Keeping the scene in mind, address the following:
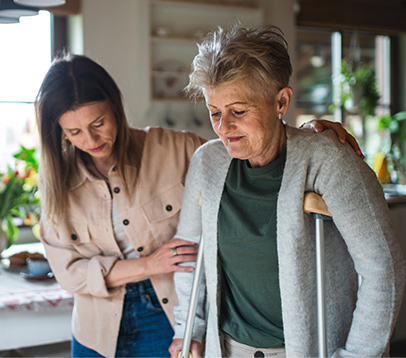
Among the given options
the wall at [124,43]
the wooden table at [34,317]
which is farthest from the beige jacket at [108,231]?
the wall at [124,43]

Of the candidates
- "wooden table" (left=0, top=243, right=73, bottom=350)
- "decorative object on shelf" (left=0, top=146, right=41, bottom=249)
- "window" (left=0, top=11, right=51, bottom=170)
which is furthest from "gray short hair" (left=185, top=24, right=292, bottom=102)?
"window" (left=0, top=11, right=51, bottom=170)

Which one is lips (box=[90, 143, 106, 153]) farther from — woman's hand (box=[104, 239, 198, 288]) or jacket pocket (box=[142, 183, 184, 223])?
woman's hand (box=[104, 239, 198, 288])

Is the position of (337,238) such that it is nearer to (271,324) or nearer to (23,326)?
(271,324)

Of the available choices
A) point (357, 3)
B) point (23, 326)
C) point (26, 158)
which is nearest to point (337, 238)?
point (23, 326)

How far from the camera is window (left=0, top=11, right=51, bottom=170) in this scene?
12.2 ft

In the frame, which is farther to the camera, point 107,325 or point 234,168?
point 107,325

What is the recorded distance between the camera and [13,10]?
1839 millimetres

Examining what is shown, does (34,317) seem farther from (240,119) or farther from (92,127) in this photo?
(240,119)

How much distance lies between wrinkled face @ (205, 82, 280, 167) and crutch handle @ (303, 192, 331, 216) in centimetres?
17

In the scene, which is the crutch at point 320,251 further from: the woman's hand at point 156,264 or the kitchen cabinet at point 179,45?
the kitchen cabinet at point 179,45

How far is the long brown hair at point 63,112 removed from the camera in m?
1.61

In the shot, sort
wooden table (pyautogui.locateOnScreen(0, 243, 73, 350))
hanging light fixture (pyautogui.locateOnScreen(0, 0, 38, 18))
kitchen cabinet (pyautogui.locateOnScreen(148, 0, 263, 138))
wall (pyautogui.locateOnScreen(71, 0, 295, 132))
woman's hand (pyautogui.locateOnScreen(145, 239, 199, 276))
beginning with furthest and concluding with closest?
kitchen cabinet (pyautogui.locateOnScreen(148, 0, 263, 138)) < wall (pyautogui.locateOnScreen(71, 0, 295, 132)) < wooden table (pyautogui.locateOnScreen(0, 243, 73, 350)) < hanging light fixture (pyautogui.locateOnScreen(0, 0, 38, 18)) < woman's hand (pyautogui.locateOnScreen(145, 239, 199, 276))

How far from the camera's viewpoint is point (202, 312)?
1.57 m

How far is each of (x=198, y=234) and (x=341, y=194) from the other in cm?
53
